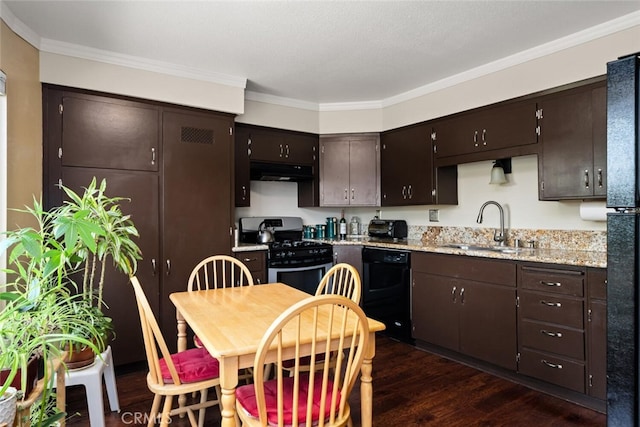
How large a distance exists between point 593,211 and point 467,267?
37.1 inches

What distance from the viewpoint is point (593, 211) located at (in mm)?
2678

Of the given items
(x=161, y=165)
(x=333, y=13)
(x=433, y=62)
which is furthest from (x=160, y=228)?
(x=433, y=62)

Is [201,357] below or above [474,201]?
below

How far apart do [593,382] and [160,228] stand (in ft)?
10.6

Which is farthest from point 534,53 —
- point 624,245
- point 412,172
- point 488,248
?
point 624,245

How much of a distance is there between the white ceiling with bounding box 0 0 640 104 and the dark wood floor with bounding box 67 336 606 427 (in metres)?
2.40

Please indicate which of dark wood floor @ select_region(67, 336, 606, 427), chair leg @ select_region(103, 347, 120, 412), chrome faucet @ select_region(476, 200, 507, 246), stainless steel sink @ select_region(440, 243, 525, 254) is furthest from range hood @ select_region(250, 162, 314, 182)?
chair leg @ select_region(103, 347, 120, 412)

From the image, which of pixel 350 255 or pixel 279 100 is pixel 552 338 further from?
pixel 279 100

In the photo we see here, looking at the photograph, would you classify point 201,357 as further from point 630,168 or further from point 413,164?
point 413,164

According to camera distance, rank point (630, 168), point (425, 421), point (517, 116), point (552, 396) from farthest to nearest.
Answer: point (517, 116)
point (552, 396)
point (425, 421)
point (630, 168)

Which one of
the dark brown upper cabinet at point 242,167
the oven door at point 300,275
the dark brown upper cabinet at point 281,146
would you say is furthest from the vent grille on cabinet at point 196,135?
the oven door at point 300,275

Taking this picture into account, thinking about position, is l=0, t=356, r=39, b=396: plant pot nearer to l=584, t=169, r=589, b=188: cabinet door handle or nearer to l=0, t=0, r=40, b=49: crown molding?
l=0, t=0, r=40, b=49: crown molding

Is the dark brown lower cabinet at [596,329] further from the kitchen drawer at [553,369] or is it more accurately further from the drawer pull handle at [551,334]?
the drawer pull handle at [551,334]

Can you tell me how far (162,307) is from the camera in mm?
3117
